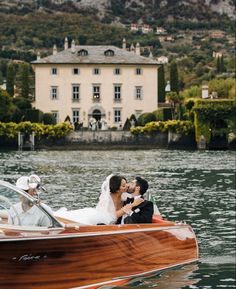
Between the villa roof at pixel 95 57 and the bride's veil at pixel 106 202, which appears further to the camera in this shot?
the villa roof at pixel 95 57

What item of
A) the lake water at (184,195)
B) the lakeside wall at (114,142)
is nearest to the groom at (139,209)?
the lake water at (184,195)

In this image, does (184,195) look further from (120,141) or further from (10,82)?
(10,82)

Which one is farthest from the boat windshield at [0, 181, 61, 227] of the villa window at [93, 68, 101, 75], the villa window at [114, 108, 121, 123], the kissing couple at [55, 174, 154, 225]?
the villa window at [114, 108, 121, 123]

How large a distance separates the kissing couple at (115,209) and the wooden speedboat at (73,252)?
40cm

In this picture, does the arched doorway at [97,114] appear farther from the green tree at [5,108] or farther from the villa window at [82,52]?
the green tree at [5,108]

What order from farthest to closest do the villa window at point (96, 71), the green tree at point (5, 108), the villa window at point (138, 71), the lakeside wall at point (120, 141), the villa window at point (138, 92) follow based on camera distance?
the villa window at point (138, 92)
the villa window at point (138, 71)
the villa window at point (96, 71)
the green tree at point (5, 108)
the lakeside wall at point (120, 141)

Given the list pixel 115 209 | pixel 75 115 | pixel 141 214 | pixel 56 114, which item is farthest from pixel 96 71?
pixel 115 209

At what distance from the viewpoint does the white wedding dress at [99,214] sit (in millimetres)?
15695

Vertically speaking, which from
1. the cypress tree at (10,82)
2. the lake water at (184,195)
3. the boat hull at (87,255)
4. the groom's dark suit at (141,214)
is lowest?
the lake water at (184,195)

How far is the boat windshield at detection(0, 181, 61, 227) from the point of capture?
535 inches

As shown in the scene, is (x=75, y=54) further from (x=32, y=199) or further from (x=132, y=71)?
(x=32, y=199)

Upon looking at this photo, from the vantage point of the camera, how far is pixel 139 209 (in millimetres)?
16422

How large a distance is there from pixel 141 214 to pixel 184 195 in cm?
1994

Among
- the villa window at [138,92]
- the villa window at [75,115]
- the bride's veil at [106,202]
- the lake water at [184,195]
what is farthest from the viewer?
the villa window at [75,115]
